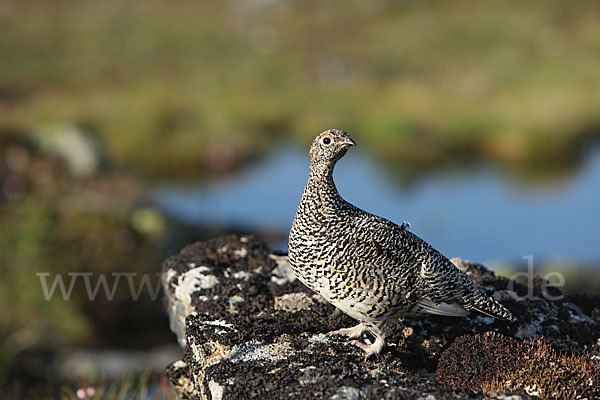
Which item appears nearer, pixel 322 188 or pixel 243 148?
pixel 322 188

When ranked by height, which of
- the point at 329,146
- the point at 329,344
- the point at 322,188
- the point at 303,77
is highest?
the point at 303,77

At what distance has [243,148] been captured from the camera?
64.4 ft

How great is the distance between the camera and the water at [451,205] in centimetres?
1375

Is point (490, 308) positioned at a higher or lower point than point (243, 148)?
lower

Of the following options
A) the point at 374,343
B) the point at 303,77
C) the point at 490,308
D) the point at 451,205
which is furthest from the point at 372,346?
the point at 303,77

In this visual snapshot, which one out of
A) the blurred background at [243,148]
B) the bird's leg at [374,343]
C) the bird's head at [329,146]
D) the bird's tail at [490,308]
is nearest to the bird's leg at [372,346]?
the bird's leg at [374,343]

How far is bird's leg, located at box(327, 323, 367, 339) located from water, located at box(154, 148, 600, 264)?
28.8 ft

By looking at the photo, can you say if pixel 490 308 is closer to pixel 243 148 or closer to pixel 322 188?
pixel 322 188

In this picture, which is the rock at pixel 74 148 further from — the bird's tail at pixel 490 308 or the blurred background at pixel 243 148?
the bird's tail at pixel 490 308

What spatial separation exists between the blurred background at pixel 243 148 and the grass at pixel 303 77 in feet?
0.42

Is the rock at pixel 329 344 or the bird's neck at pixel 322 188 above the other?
the bird's neck at pixel 322 188

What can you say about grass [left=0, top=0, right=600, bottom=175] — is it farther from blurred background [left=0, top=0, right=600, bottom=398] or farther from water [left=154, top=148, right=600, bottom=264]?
water [left=154, top=148, right=600, bottom=264]

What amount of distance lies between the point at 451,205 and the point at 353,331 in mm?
12379

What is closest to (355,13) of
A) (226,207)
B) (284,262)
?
(226,207)
